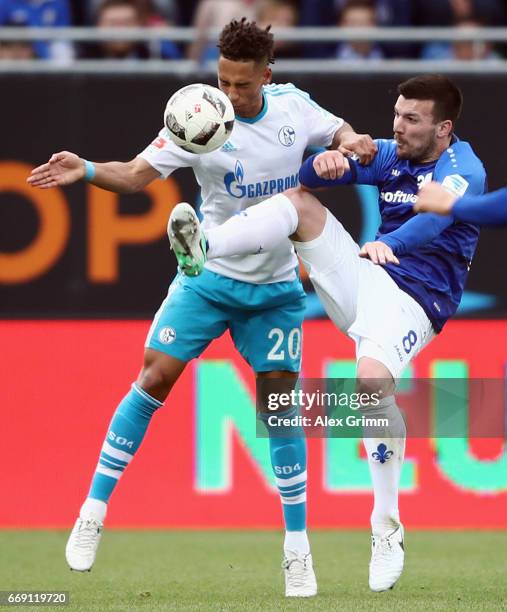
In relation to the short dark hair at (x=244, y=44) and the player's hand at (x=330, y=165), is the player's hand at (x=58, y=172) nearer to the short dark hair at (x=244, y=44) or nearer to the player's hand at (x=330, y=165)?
the short dark hair at (x=244, y=44)

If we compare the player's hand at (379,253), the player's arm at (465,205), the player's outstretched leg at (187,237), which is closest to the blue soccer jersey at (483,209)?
the player's arm at (465,205)

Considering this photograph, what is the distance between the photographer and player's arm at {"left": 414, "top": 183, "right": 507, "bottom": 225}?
248 inches

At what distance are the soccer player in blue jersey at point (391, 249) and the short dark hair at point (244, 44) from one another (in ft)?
1.95

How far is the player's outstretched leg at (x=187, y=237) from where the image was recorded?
694 centimetres

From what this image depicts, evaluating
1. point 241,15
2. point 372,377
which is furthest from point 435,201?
point 241,15

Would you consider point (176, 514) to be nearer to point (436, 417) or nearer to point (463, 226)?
point (436, 417)

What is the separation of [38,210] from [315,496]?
3.03 metres

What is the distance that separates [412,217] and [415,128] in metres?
0.45

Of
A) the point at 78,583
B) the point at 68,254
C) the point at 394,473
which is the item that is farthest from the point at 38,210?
the point at 394,473

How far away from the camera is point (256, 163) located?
25.1 ft

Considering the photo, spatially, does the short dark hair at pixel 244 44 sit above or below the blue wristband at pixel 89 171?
above

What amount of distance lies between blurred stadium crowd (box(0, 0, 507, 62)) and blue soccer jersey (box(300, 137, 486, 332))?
3875 mm

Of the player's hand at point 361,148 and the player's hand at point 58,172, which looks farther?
the player's hand at point 361,148

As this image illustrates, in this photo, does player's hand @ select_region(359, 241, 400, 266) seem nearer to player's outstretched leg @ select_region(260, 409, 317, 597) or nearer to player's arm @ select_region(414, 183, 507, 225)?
player's arm @ select_region(414, 183, 507, 225)
